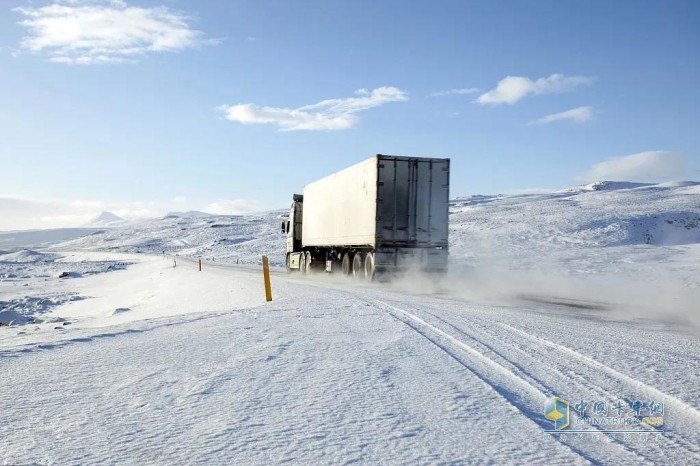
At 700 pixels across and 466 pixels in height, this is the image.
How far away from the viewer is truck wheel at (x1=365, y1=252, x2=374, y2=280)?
1970 centimetres

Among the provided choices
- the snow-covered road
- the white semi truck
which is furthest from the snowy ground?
the white semi truck

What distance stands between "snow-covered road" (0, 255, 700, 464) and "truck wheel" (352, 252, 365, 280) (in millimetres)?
13365

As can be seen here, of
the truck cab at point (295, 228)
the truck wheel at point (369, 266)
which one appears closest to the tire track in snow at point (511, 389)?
the truck wheel at point (369, 266)

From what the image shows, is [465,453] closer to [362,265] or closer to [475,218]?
[362,265]

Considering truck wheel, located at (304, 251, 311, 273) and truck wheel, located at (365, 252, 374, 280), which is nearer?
truck wheel, located at (365, 252, 374, 280)

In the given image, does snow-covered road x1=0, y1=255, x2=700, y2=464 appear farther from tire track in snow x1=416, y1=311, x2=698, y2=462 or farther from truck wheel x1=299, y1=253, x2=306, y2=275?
truck wheel x1=299, y1=253, x2=306, y2=275

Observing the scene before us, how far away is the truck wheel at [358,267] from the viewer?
2112 centimetres

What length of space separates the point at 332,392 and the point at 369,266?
1599cm

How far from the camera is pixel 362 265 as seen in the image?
69.4 ft

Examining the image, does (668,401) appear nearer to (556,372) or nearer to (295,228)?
(556,372)

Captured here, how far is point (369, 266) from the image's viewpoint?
20094 millimetres

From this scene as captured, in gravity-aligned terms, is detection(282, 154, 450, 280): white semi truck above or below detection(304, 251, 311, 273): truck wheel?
above

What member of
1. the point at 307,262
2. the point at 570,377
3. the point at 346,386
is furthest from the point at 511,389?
the point at 307,262

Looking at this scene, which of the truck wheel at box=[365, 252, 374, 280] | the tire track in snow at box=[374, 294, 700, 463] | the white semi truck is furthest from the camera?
the truck wheel at box=[365, 252, 374, 280]
